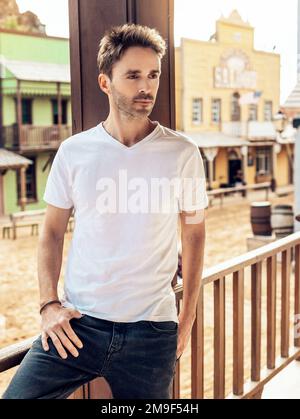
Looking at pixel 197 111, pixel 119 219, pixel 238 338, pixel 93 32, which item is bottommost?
pixel 238 338

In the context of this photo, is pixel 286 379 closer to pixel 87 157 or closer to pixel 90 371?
pixel 90 371

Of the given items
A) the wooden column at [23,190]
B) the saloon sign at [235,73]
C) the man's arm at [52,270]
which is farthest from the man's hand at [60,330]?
the saloon sign at [235,73]

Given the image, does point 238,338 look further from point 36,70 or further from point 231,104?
point 231,104

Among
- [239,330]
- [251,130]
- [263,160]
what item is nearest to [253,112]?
[251,130]

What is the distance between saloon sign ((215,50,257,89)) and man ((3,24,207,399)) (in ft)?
50.6

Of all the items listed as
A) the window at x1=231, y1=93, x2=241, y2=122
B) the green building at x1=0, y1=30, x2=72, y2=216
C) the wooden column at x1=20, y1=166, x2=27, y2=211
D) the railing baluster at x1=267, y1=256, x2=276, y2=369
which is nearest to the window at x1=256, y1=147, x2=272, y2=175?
the window at x1=231, y1=93, x2=241, y2=122

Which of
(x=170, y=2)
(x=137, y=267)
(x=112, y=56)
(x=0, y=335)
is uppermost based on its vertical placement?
(x=170, y=2)

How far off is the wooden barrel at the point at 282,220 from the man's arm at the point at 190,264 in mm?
6685

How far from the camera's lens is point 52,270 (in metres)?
1.26

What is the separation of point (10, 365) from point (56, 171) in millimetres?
420

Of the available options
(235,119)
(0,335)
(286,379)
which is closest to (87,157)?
(286,379)

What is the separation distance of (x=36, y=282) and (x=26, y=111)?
623 cm

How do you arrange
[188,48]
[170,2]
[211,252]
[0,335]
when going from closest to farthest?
[170,2], [0,335], [211,252], [188,48]

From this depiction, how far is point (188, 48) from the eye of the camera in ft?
50.0
